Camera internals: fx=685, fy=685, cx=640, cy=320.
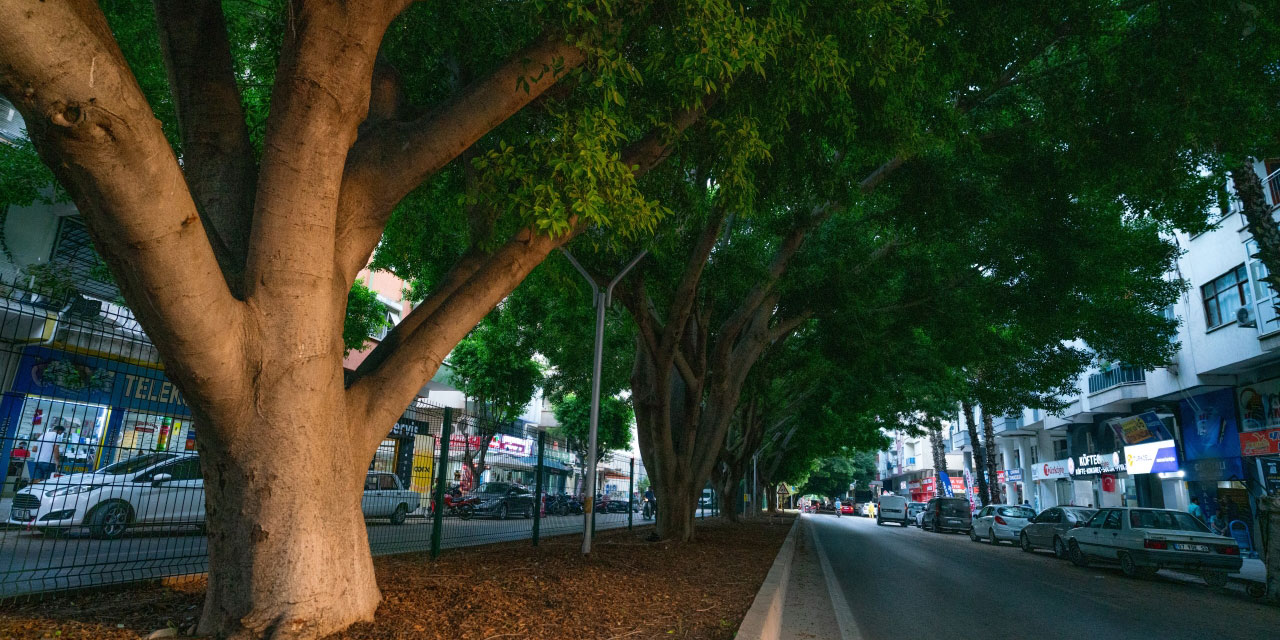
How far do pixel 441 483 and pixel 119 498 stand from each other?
3.89m

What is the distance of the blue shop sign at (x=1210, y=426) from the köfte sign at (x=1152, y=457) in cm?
60

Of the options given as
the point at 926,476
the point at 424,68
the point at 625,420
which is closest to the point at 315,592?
the point at 424,68

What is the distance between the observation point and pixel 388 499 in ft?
29.9

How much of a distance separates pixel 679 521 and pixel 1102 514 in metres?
9.87

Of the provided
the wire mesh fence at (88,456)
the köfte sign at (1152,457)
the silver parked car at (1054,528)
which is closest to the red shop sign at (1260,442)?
the köfte sign at (1152,457)

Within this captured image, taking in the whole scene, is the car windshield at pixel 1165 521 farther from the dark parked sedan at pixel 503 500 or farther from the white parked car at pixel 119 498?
the white parked car at pixel 119 498

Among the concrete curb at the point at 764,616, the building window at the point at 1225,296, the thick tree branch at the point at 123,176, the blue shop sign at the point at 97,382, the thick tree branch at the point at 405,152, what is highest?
the building window at the point at 1225,296

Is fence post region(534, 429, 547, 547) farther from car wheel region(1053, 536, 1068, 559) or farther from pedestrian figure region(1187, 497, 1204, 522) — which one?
pedestrian figure region(1187, 497, 1204, 522)

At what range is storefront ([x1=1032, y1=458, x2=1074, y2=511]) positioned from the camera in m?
33.1

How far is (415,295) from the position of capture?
1648 cm

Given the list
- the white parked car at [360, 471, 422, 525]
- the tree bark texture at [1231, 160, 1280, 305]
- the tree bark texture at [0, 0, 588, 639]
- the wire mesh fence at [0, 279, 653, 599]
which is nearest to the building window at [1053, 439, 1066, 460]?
the tree bark texture at [1231, 160, 1280, 305]

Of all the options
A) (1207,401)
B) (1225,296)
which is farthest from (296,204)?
(1207,401)

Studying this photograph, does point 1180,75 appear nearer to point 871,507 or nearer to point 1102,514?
point 1102,514

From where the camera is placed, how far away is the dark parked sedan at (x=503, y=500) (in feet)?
39.5
